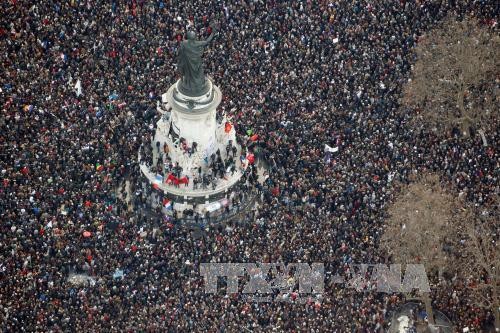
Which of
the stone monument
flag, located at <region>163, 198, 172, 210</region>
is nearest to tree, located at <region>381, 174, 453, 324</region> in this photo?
the stone monument

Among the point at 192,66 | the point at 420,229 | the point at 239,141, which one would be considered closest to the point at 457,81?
the point at 420,229

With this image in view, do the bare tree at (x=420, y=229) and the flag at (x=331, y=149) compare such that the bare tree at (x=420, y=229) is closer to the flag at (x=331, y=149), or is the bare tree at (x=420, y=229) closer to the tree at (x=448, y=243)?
the tree at (x=448, y=243)

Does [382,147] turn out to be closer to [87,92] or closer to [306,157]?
[306,157]

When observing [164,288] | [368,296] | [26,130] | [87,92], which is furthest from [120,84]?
[368,296]

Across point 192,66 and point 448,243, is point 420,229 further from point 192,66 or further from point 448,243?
point 192,66

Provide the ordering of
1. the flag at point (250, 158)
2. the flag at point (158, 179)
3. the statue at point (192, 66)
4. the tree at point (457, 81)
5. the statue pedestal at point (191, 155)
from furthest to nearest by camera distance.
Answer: the tree at point (457, 81) < the flag at point (250, 158) < the flag at point (158, 179) < the statue pedestal at point (191, 155) < the statue at point (192, 66)

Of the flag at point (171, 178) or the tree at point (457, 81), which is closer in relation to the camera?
the flag at point (171, 178)

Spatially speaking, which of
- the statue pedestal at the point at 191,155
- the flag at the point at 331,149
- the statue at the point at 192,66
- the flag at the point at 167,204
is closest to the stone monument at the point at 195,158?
the statue pedestal at the point at 191,155
